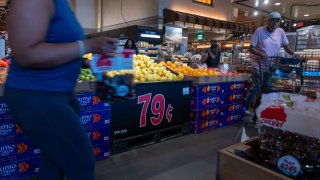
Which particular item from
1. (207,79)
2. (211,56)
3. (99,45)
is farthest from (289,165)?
(211,56)

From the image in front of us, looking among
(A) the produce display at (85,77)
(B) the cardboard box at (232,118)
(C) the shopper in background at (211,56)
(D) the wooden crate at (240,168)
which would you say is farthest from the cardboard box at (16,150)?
(C) the shopper in background at (211,56)

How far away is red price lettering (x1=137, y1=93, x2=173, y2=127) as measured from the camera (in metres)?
3.10

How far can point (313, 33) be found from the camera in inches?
206

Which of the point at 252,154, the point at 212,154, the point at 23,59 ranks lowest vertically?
the point at 212,154

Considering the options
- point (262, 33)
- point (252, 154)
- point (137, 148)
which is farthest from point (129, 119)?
point (262, 33)

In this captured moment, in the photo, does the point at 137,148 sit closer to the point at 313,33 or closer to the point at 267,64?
the point at 267,64

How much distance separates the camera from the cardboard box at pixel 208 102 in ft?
12.0

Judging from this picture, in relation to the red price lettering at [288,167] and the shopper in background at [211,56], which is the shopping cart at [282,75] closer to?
the red price lettering at [288,167]

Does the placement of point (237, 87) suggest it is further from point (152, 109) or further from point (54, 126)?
point (54, 126)

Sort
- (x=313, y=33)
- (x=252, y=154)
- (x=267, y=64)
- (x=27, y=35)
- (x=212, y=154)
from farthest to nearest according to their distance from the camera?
(x=313, y=33)
(x=212, y=154)
(x=267, y=64)
(x=252, y=154)
(x=27, y=35)

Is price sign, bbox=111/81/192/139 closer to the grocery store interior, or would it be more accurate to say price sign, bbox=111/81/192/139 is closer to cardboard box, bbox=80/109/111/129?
the grocery store interior

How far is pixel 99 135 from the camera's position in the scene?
2.69m

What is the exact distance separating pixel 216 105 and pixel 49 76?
324cm

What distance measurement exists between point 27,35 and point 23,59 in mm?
90
